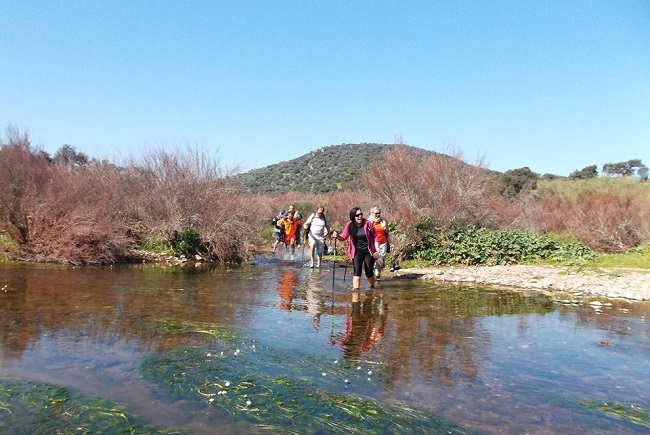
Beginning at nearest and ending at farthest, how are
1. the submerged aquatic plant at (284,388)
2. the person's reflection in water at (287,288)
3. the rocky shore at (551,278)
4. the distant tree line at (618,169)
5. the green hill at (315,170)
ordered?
the submerged aquatic plant at (284,388) → the person's reflection in water at (287,288) → the rocky shore at (551,278) → the distant tree line at (618,169) → the green hill at (315,170)

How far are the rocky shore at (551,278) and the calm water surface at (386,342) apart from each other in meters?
1.06

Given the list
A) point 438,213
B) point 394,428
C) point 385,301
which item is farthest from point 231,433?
point 438,213

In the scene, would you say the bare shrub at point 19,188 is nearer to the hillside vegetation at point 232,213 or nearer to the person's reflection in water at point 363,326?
the hillside vegetation at point 232,213

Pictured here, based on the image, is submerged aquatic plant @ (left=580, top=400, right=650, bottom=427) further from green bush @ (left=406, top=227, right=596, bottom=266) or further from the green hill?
the green hill

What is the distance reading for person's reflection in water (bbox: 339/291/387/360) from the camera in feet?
22.5

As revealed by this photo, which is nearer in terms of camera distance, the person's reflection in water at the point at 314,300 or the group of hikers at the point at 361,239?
the person's reflection in water at the point at 314,300

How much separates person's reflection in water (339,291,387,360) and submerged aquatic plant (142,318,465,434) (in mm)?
655

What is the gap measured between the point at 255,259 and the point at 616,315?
14.0m

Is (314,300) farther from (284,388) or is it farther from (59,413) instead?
(59,413)

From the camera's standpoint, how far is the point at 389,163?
2077cm

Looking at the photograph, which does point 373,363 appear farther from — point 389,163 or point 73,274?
point 389,163

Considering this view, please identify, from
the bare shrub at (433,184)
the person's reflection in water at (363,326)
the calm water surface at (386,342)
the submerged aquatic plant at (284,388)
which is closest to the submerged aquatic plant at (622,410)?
the calm water surface at (386,342)

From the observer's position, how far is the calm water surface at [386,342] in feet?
16.1

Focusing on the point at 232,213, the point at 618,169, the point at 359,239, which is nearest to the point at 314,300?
the point at 359,239
